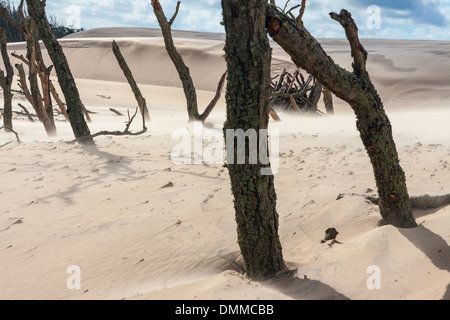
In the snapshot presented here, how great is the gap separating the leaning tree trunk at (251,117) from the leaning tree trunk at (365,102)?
41cm

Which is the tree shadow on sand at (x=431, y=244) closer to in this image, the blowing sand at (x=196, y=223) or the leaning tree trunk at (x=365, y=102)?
the blowing sand at (x=196, y=223)

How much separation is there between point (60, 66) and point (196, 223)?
15.7 feet

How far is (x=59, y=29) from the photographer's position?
49.5 meters

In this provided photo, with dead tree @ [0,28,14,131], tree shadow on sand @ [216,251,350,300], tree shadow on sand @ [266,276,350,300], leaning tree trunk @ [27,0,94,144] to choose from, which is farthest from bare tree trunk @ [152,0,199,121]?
tree shadow on sand @ [266,276,350,300]

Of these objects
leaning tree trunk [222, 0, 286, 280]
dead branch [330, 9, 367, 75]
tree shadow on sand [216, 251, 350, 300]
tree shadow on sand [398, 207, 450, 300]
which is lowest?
tree shadow on sand [216, 251, 350, 300]

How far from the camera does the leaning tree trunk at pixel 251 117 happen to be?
110 inches

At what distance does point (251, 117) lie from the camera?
2924 millimetres

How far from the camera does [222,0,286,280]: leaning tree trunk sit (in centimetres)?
278

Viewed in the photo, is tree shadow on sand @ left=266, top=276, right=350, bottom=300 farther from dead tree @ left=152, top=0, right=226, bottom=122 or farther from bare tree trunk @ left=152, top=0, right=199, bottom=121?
bare tree trunk @ left=152, top=0, right=199, bottom=121

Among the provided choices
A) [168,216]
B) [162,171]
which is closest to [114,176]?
[162,171]

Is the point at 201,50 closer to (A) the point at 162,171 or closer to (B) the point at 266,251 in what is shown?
(A) the point at 162,171

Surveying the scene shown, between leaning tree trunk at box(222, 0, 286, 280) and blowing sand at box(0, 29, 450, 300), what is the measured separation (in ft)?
0.70

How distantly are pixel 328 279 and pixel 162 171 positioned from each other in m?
3.32

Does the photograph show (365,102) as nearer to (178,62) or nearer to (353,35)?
(353,35)
